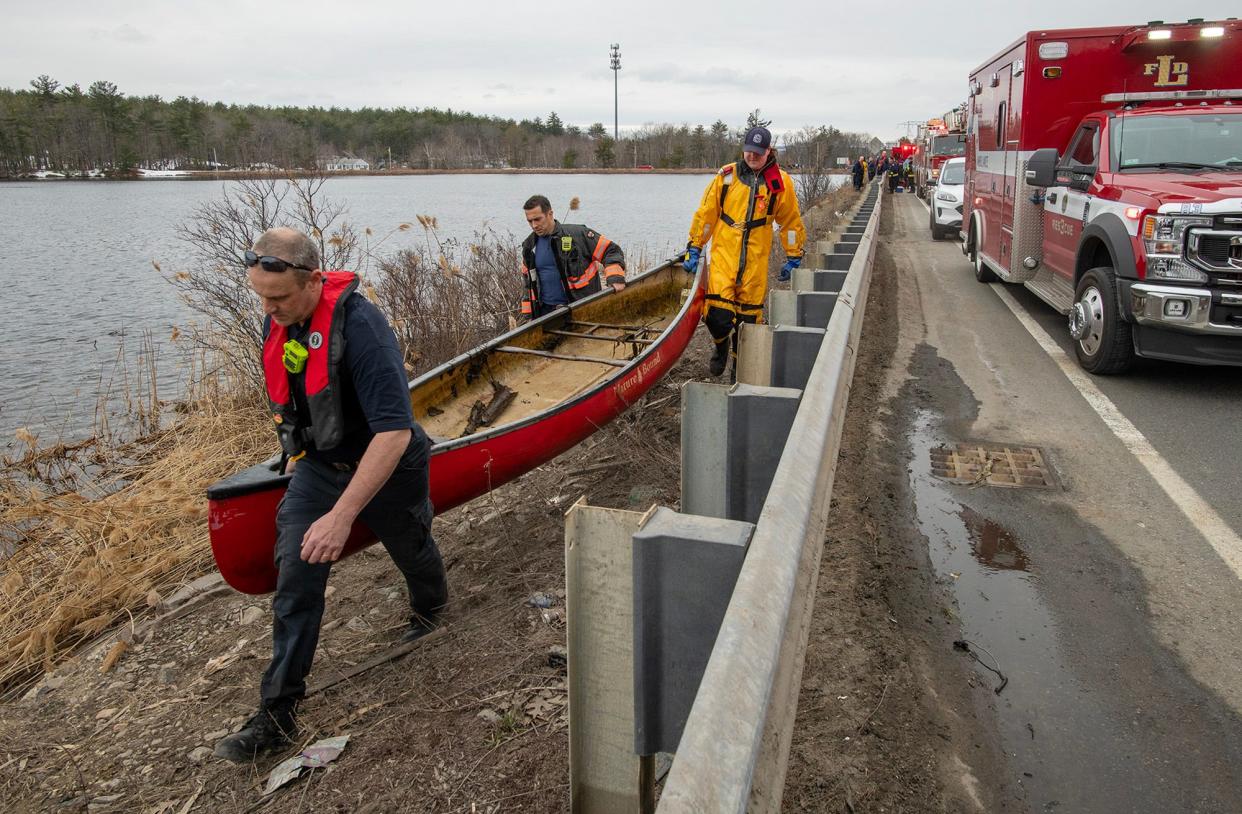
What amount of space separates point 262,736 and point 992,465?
4.31m

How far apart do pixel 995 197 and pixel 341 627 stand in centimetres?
1012

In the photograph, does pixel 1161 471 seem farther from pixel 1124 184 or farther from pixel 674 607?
pixel 674 607

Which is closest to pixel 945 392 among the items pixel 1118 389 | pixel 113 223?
pixel 1118 389

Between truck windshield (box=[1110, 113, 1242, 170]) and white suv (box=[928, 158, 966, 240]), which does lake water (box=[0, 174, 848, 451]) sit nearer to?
truck windshield (box=[1110, 113, 1242, 170])

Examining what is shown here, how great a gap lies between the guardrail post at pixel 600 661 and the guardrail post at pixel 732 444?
948 millimetres

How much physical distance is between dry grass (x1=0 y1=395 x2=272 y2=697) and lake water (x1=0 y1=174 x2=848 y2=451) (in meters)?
2.62

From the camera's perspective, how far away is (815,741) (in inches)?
111

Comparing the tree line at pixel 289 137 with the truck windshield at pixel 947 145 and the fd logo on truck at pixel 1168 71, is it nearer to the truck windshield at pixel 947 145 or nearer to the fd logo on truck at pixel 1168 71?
the truck windshield at pixel 947 145

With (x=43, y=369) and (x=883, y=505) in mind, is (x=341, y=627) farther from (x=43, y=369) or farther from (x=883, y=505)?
(x=43, y=369)

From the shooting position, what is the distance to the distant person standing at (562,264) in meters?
7.67

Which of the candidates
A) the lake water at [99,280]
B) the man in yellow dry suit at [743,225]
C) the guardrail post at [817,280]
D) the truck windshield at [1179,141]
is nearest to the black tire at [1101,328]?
the truck windshield at [1179,141]

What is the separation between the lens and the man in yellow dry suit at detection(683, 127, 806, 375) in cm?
678

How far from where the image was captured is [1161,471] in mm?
5156

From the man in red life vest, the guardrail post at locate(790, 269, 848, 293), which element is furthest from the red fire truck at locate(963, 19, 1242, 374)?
the man in red life vest
